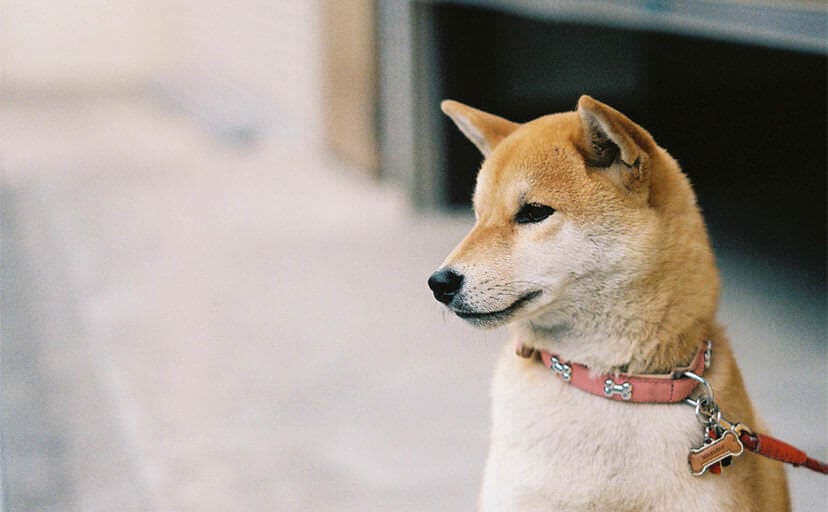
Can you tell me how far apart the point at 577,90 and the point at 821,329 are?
3348mm

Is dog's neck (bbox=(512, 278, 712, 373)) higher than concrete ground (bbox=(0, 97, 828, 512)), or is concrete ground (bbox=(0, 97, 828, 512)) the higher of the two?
dog's neck (bbox=(512, 278, 712, 373))

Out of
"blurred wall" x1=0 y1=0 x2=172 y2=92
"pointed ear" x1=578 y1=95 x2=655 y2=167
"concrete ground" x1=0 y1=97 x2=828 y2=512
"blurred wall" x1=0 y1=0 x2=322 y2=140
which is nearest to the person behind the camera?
"pointed ear" x1=578 y1=95 x2=655 y2=167

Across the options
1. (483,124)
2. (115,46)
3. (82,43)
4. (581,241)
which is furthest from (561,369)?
(82,43)

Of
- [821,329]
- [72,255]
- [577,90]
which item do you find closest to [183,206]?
[72,255]

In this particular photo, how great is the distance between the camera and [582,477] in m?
2.00

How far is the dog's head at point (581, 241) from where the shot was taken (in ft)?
6.55

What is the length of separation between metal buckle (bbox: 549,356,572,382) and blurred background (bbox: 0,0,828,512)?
1386 millimetres

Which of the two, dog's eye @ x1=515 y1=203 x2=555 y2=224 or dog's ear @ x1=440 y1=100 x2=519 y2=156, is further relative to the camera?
dog's ear @ x1=440 y1=100 x2=519 y2=156

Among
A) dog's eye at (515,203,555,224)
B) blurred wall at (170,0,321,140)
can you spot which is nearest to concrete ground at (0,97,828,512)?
dog's eye at (515,203,555,224)

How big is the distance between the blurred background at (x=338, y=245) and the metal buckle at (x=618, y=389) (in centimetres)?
144

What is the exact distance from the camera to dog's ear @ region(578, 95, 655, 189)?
1879 mm

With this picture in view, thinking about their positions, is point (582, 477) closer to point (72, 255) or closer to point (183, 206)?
point (72, 255)

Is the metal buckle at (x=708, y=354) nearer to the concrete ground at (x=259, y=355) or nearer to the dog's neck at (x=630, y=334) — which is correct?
the dog's neck at (x=630, y=334)

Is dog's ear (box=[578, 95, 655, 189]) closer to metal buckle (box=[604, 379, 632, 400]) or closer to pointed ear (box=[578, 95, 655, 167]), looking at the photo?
pointed ear (box=[578, 95, 655, 167])
